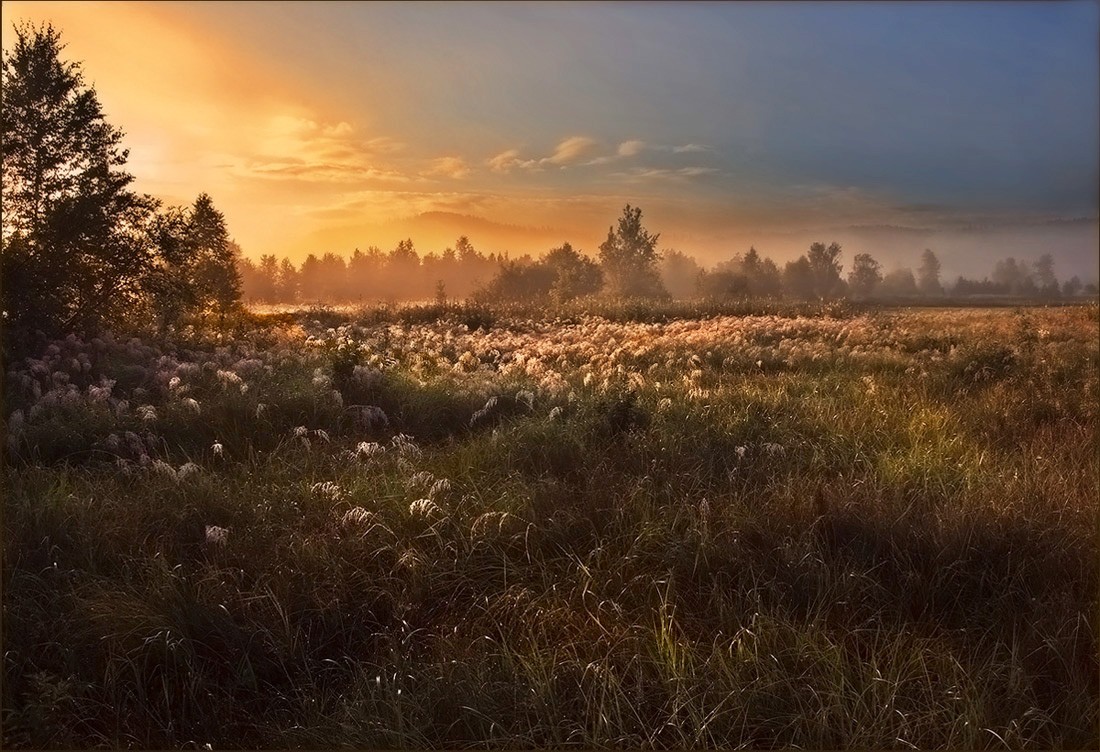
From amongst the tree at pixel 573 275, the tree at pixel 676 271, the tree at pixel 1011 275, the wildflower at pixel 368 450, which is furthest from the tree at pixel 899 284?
the wildflower at pixel 368 450

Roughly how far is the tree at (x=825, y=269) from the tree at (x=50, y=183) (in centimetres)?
760

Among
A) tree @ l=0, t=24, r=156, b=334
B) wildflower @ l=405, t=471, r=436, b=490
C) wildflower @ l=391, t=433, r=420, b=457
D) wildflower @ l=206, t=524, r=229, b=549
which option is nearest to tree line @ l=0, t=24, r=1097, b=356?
tree @ l=0, t=24, r=156, b=334

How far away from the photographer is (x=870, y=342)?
35.3 ft

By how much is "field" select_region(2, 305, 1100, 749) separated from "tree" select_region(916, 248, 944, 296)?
2.11 m

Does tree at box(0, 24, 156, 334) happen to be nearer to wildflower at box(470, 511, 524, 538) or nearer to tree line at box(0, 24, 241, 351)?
tree line at box(0, 24, 241, 351)

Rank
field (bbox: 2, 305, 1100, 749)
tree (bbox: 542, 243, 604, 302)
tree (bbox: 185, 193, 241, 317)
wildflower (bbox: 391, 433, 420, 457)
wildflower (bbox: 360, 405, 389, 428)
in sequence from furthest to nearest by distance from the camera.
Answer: tree (bbox: 542, 243, 604, 302), tree (bbox: 185, 193, 241, 317), wildflower (bbox: 360, 405, 389, 428), wildflower (bbox: 391, 433, 420, 457), field (bbox: 2, 305, 1100, 749)

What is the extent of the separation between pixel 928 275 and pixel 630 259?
4.04m

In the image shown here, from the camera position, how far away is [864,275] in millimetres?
9211

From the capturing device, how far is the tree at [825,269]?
25.2 ft

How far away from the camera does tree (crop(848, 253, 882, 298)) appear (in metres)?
8.59

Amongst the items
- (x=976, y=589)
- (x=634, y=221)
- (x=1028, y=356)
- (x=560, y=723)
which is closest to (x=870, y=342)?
(x=1028, y=356)

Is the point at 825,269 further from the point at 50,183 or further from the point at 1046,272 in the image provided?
the point at 50,183

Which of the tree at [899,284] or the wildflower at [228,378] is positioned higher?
the tree at [899,284]

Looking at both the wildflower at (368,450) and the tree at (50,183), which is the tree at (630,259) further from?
the tree at (50,183)
